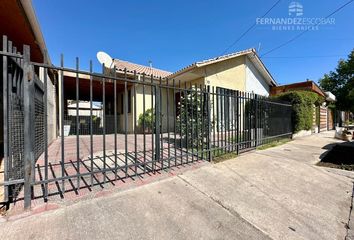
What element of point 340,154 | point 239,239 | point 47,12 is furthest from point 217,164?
point 47,12

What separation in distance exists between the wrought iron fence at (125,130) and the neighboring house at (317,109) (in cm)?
604

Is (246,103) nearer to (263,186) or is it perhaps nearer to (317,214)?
(263,186)

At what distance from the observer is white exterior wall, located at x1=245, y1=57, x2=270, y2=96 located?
43.8ft

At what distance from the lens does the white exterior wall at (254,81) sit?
43.8ft

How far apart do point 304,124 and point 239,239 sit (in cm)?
1131

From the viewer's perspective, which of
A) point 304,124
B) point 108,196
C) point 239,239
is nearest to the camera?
point 239,239

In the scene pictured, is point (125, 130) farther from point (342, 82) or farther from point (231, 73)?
point (342, 82)

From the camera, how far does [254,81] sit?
14156 millimetres

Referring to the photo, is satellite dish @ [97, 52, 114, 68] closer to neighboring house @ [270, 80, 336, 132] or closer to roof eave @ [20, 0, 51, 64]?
roof eave @ [20, 0, 51, 64]

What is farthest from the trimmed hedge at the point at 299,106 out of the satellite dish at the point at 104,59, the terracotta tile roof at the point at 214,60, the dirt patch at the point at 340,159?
the satellite dish at the point at 104,59

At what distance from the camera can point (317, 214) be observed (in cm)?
258

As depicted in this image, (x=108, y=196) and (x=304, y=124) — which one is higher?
(x=304, y=124)

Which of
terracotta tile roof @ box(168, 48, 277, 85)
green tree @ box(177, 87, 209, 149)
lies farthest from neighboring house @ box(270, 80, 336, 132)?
green tree @ box(177, 87, 209, 149)

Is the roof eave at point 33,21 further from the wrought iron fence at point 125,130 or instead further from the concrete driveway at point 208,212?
the concrete driveway at point 208,212
